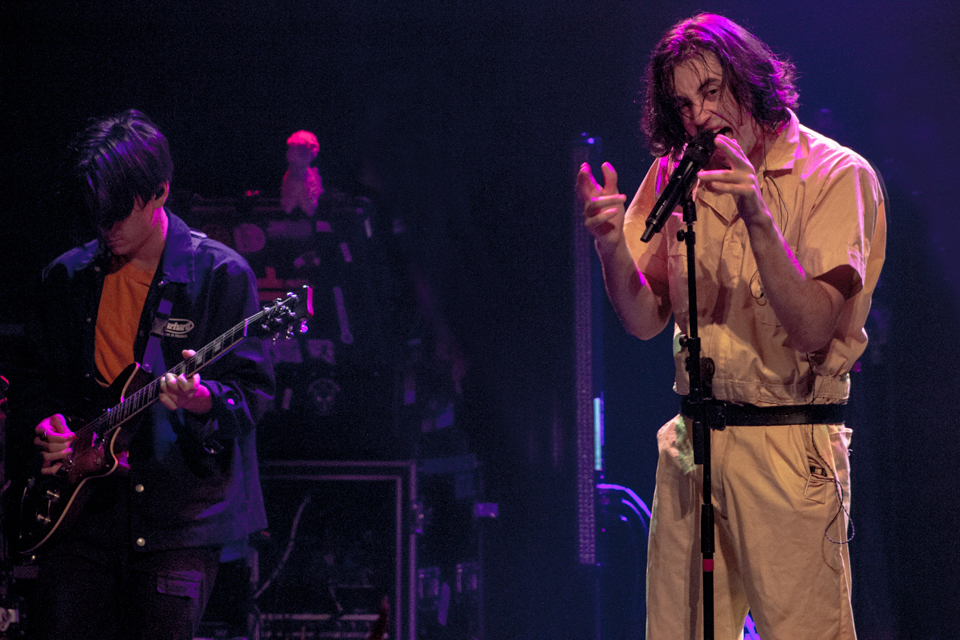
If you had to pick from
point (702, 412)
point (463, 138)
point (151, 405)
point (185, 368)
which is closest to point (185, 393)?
point (185, 368)

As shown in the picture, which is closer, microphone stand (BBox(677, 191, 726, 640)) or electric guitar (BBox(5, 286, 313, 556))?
microphone stand (BBox(677, 191, 726, 640))

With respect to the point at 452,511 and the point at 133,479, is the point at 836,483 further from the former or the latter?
the point at 452,511

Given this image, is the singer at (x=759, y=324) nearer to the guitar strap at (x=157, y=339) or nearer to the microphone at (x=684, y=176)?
the microphone at (x=684, y=176)

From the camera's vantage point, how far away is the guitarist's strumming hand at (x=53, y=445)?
8.32 feet

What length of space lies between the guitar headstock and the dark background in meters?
2.01

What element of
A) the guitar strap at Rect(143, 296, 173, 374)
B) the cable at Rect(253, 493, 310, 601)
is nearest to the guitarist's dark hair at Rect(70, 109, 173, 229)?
the guitar strap at Rect(143, 296, 173, 374)

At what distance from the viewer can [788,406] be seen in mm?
1687

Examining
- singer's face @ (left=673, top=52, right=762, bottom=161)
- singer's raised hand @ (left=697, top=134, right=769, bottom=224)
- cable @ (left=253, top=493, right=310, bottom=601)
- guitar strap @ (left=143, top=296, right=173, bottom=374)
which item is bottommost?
cable @ (left=253, top=493, right=310, bottom=601)

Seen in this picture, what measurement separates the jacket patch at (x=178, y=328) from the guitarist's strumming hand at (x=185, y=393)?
21 cm

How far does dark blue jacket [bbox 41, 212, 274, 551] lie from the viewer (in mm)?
2385

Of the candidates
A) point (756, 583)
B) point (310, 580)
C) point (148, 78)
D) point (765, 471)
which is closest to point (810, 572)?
point (756, 583)

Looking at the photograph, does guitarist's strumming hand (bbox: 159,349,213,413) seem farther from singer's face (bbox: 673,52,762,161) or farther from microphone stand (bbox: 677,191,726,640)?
singer's face (bbox: 673,52,762,161)

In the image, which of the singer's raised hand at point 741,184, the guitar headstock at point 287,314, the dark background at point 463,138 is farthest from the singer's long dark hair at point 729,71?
the dark background at point 463,138

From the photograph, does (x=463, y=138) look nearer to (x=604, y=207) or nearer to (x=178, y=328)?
(x=178, y=328)
